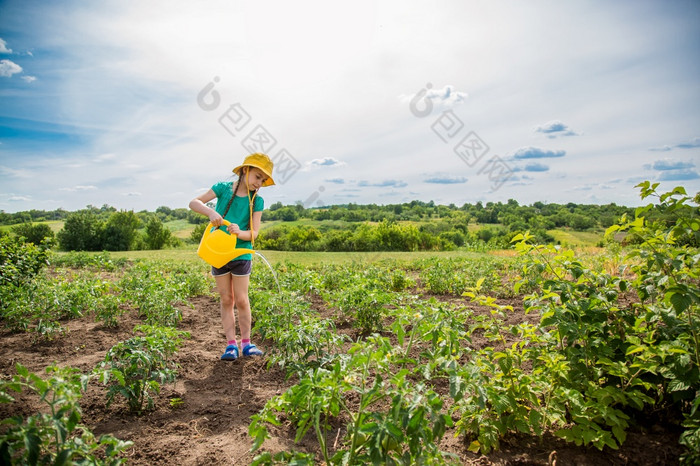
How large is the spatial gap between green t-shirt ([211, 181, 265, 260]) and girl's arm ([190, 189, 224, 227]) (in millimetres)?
81

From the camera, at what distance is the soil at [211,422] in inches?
91.1

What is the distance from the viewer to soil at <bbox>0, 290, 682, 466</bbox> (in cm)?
231

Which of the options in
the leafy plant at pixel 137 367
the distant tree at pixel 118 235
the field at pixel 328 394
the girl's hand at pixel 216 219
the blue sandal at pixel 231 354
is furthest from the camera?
the distant tree at pixel 118 235

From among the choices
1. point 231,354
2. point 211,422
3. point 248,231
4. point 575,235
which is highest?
point 248,231

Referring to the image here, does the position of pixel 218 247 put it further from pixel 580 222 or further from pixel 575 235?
pixel 580 222

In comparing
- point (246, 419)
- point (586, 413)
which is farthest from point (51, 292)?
point (586, 413)

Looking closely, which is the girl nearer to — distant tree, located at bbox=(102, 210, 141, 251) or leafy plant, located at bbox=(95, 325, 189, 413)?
leafy plant, located at bbox=(95, 325, 189, 413)

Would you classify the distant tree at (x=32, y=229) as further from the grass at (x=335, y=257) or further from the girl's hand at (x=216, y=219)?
the girl's hand at (x=216, y=219)

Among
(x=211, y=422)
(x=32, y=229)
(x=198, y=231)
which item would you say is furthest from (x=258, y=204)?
(x=198, y=231)

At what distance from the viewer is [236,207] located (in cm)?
390

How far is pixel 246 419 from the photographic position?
2893mm

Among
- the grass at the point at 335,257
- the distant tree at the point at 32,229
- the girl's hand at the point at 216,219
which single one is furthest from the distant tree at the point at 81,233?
the girl's hand at the point at 216,219

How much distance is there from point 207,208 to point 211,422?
187 cm

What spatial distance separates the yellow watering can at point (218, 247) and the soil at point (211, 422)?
1156mm
